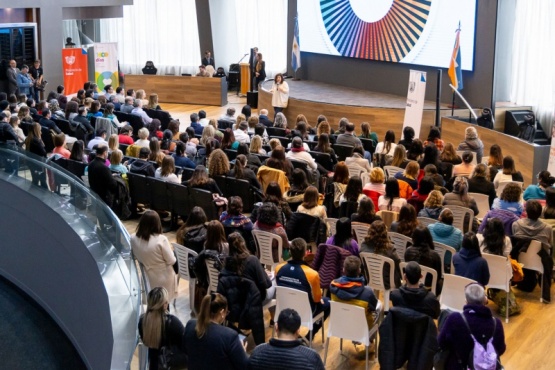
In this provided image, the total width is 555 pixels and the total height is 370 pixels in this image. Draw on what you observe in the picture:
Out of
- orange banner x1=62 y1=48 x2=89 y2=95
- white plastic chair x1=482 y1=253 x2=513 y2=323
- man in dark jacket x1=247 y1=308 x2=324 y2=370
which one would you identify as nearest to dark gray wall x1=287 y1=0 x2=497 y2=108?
orange banner x1=62 y1=48 x2=89 y2=95

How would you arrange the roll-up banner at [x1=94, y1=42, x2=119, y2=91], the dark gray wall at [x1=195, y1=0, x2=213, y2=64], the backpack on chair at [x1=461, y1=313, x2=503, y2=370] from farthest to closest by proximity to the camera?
the dark gray wall at [x1=195, y1=0, x2=213, y2=64], the roll-up banner at [x1=94, y1=42, x2=119, y2=91], the backpack on chair at [x1=461, y1=313, x2=503, y2=370]

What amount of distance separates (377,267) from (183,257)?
5.98ft

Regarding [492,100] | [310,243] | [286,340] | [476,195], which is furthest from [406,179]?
[492,100]

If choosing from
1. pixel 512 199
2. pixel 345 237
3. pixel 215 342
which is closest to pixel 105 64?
pixel 512 199

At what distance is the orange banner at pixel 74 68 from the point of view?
18.8m

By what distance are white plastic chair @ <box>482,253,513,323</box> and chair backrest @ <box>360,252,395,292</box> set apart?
927 mm

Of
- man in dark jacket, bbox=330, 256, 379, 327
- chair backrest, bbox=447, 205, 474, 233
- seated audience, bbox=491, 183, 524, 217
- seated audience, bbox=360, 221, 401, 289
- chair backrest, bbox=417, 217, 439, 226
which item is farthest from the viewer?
chair backrest, bbox=447, 205, 474, 233

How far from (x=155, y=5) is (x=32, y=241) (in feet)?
48.4

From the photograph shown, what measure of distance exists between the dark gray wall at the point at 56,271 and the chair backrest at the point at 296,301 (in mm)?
2470

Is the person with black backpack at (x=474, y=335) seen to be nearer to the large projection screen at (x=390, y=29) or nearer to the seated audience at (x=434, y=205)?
the seated audience at (x=434, y=205)

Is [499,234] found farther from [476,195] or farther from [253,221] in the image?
[253,221]

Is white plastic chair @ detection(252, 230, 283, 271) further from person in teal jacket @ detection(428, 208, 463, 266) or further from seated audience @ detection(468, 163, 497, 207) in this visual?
seated audience @ detection(468, 163, 497, 207)

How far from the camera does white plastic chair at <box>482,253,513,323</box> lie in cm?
699

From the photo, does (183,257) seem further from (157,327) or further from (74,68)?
(74,68)
